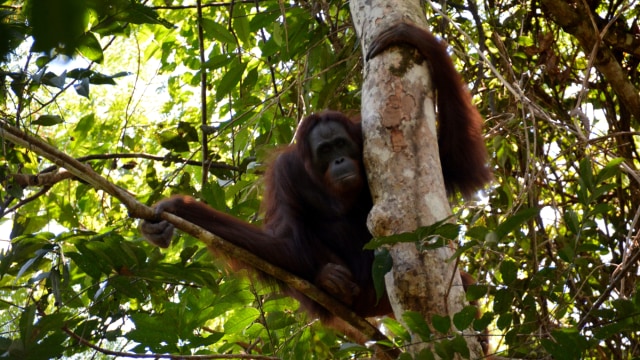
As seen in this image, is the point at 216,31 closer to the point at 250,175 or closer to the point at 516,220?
the point at 250,175

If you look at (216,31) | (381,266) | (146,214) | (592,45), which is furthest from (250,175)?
(381,266)

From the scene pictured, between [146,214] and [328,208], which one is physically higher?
[328,208]

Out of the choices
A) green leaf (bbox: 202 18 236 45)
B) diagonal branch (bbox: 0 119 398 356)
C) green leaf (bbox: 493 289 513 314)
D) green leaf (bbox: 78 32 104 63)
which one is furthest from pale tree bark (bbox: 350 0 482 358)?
green leaf (bbox: 202 18 236 45)

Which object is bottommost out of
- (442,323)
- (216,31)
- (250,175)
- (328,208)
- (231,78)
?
(442,323)

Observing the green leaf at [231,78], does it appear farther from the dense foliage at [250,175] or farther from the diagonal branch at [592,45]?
the diagonal branch at [592,45]

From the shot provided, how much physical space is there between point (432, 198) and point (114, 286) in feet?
4.23

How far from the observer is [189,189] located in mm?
4508

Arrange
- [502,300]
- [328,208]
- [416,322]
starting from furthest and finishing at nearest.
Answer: [328,208]
[502,300]
[416,322]

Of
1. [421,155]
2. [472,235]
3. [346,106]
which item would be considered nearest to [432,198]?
[421,155]

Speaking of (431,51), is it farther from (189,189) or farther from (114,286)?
(189,189)

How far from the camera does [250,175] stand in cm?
469

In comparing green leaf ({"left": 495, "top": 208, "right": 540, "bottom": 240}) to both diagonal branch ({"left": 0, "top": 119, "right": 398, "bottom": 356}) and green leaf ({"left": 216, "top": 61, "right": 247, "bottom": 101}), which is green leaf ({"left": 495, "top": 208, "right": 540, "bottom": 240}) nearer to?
diagonal branch ({"left": 0, "top": 119, "right": 398, "bottom": 356})

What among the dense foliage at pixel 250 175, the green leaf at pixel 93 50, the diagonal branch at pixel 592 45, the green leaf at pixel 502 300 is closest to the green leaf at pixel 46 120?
the dense foliage at pixel 250 175

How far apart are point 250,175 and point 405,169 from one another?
2.25 m
